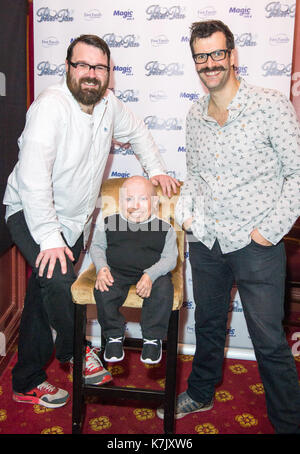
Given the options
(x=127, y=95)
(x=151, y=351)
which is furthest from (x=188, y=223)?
(x=127, y=95)

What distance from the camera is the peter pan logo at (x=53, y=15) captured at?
2.82 m

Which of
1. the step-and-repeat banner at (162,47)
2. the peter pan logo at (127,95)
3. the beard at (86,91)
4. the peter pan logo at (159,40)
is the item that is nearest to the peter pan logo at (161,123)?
the step-and-repeat banner at (162,47)

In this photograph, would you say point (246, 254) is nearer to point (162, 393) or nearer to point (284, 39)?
point (162, 393)

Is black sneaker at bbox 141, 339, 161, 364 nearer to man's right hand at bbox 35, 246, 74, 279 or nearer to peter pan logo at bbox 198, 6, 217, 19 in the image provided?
man's right hand at bbox 35, 246, 74, 279

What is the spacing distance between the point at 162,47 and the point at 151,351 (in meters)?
1.84

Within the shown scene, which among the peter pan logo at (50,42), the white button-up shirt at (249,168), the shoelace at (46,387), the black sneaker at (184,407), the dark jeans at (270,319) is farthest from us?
the peter pan logo at (50,42)

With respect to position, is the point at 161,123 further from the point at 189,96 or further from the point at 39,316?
the point at 39,316

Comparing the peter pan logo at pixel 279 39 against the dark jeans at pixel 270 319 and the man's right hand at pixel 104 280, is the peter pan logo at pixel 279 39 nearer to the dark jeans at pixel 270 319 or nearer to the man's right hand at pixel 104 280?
the dark jeans at pixel 270 319

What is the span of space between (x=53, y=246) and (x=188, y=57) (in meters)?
1.51

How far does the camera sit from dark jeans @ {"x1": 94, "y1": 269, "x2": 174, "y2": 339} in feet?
6.70

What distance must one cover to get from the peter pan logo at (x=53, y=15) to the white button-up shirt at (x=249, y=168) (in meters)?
1.27

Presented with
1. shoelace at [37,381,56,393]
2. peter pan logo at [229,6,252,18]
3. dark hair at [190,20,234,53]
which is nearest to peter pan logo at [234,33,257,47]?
peter pan logo at [229,6,252,18]

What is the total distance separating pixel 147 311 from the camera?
2.06 m

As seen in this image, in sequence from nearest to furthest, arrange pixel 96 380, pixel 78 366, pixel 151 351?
pixel 151 351
pixel 78 366
pixel 96 380
